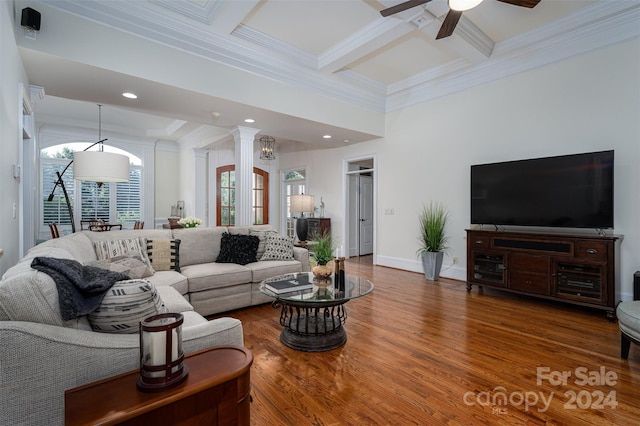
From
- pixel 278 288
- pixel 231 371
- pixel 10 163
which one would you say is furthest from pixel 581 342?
pixel 10 163

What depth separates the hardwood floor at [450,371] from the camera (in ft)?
5.70

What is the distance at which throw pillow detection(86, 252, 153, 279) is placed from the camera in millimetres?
2717

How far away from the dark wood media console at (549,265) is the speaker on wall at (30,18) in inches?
204

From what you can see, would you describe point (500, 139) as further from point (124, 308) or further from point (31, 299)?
point (31, 299)

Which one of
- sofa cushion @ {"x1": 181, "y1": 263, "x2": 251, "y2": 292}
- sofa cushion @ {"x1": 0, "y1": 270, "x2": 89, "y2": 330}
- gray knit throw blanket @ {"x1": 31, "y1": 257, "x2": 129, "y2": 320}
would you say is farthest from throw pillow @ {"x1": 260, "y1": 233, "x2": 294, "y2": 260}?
sofa cushion @ {"x1": 0, "y1": 270, "x2": 89, "y2": 330}

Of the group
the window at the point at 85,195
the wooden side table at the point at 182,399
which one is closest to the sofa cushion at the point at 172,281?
the wooden side table at the point at 182,399

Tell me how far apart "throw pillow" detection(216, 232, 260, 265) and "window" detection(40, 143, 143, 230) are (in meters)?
4.24

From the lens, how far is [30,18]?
2562 mm

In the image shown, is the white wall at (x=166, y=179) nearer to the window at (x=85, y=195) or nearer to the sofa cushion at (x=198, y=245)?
the window at (x=85, y=195)

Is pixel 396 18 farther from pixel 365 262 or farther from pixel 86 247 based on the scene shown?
pixel 365 262

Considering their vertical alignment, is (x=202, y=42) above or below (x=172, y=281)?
above

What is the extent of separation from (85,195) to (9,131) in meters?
5.48

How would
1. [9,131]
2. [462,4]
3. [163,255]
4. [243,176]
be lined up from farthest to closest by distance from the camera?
[243,176], [163,255], [462,4], [9,131]

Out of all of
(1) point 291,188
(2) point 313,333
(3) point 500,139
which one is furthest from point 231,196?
(3) point 500,139
